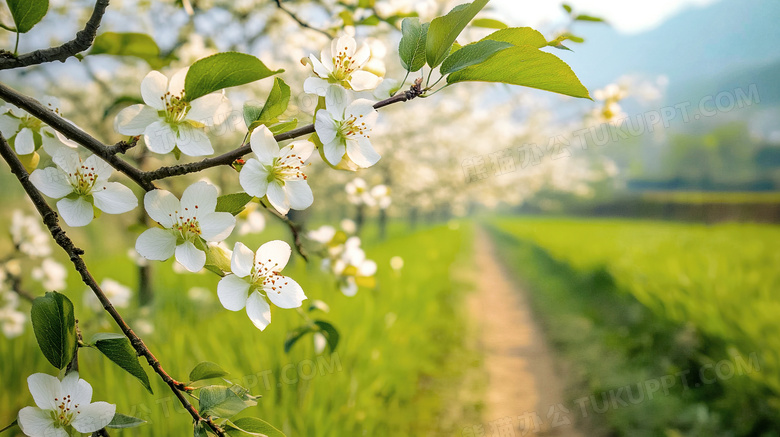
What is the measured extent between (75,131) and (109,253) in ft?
22.2

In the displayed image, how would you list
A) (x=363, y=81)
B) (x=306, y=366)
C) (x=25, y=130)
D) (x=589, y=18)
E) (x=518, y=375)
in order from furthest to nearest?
1. (x=518, y=375)
2. (x=306, y=366)
3. (x=589, y=18)
4. (x=25, y=130)
5. (x=363, y=81)

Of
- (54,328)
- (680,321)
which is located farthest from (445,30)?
(680,321)

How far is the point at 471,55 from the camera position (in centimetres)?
48

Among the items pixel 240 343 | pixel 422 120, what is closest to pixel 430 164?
pixel 422 120

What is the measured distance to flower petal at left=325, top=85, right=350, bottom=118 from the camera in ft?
1.72

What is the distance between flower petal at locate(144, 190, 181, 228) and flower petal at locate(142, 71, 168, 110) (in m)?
0.11

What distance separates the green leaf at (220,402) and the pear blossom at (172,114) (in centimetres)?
29

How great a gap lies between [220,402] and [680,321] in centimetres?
335

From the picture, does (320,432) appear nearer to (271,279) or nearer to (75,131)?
(271,279)

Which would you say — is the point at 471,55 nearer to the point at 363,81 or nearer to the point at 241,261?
the point at 363,81

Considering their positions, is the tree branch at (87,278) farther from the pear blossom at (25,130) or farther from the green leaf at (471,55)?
the green leaf at (471,55)

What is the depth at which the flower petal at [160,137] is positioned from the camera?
0.50m

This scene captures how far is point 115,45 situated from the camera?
2.46 feet

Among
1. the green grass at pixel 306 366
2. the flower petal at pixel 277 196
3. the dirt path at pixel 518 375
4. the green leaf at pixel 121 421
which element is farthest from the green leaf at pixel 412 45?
the dirt path at pixel 518 375
